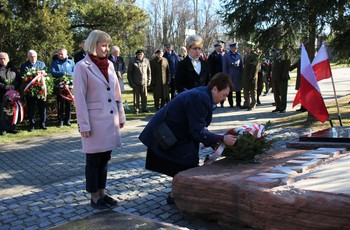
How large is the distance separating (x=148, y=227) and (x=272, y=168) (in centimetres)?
148

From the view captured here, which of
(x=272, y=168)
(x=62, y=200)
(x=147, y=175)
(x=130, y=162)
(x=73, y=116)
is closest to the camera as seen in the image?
(x=272, y=168)

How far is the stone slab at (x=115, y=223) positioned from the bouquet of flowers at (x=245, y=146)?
1274mm

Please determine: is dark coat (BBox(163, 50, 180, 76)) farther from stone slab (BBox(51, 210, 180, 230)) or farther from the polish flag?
stone slab (BBox(51, 210, 180, 230))

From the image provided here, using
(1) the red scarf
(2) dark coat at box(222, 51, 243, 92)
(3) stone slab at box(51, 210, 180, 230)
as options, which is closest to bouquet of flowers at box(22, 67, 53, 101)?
(1) the red scarf

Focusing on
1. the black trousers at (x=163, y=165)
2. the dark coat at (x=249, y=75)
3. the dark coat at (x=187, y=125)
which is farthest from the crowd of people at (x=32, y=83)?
the dark coat at (x=187, y=125)

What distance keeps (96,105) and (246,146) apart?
63.9 inches

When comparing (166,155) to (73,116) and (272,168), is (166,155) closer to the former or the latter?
(272,168)

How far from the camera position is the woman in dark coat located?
404 centimetres

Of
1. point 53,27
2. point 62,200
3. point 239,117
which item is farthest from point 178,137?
point 53,27

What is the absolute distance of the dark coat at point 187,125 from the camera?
13.3 ft

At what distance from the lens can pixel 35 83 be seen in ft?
30.9

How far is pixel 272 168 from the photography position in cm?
399

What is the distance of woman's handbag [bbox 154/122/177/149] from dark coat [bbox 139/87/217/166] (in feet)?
0.28

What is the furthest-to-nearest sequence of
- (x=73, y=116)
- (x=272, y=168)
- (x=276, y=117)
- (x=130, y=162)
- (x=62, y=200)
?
(x=73, y=116) < (x=276, y=117) < (x=130, y=162) < (x=62, y=200) < (x=272, y=168)
